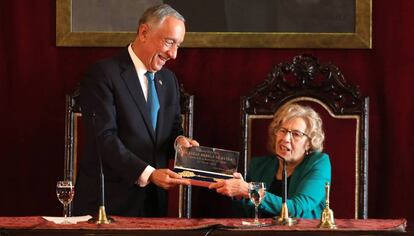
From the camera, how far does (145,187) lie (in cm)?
398

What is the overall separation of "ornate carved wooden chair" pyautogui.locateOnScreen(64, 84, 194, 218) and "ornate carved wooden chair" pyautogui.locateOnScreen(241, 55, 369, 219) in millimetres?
301

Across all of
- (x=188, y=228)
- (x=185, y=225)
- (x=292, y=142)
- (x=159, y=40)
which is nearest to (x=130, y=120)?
(x=159, y=40)

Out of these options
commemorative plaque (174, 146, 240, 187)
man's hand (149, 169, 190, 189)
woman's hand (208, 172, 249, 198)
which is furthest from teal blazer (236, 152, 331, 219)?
man's hand (149, 169, 190, 189)

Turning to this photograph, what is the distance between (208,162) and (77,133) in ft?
3.41

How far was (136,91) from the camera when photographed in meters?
3.97

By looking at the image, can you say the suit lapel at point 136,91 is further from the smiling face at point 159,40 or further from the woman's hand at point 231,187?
the woman's hand at point 231,187

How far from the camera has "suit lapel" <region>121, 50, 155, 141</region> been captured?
3.96m

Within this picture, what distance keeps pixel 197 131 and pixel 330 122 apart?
2.76ft

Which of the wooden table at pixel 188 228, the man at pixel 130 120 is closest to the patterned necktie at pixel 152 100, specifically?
the man at pixel 130 120

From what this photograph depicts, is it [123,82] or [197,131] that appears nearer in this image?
[123,82]

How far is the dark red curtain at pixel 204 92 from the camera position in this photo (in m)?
4.71

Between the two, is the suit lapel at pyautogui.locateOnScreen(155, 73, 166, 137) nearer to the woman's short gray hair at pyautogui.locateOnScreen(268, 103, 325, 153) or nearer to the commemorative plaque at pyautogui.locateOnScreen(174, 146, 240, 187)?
the commemorative plaque at pyautogui.locateOnScreen(174, 146, 240, 187)

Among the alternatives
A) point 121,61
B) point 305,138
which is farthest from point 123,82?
point 305,138

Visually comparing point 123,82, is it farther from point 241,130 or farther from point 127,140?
point 241,130
